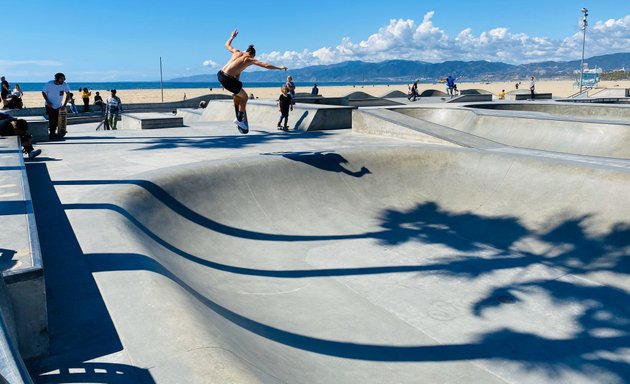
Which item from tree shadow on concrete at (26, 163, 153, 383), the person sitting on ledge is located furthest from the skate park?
the person sitting on ledge

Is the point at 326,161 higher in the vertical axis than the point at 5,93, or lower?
lower

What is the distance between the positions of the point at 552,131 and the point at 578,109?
6.13m

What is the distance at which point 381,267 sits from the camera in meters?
7.41

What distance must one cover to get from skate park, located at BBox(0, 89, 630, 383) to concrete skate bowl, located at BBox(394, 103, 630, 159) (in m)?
0.11

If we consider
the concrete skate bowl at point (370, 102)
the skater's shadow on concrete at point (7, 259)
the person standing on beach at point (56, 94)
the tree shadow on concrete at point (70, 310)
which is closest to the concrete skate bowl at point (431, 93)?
the concrete skate bowl at point (370, 102)

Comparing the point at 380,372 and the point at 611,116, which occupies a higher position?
the point at 611,116

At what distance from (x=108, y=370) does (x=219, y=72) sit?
24.1 ft

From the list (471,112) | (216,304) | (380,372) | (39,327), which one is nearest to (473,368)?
(380,372)

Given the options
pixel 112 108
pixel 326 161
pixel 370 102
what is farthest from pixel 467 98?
Result: pixel 326 161

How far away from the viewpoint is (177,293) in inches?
164

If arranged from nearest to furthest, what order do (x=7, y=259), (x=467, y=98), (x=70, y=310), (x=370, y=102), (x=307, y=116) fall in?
(x=7, y=259), (x=70, y=310), (x=307, y=116), (x=467, y=98), (x=370, y=102)

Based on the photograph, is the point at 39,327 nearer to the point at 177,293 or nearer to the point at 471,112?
the point at 177,293

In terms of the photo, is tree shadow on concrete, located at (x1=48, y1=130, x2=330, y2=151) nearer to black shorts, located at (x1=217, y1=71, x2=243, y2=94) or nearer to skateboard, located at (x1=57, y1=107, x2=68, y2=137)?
skateboard, located at (x1=57, y1=107, x2=68, y2=137)

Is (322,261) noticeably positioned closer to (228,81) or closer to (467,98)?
(228,81)
